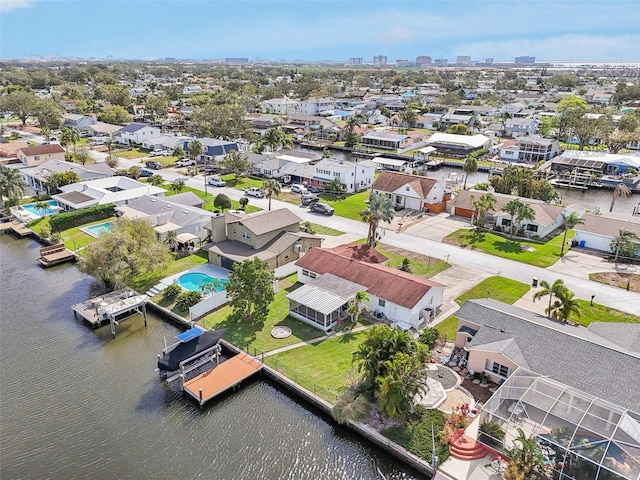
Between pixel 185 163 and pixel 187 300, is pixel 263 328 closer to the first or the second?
pixel 187 300

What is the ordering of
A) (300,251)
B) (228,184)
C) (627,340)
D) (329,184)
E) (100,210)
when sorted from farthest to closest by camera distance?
(228,184)
(329,184)
(100,210)
(300,251)
(627,340)

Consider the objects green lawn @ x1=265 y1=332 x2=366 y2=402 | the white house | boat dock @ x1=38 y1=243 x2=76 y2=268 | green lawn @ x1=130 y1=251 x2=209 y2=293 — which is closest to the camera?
green lawn @ x1=265 y1=332 x2=366 y2=402

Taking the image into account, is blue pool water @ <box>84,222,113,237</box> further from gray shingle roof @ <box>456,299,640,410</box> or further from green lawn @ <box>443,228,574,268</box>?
gray shingle roof @ <box>456,299,640,410</box>

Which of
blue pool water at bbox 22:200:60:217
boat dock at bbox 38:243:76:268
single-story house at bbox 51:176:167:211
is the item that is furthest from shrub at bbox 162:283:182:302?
blue pool water at bbox 22:200:60:217

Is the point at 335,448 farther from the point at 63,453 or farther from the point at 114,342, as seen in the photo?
the point at 114,342

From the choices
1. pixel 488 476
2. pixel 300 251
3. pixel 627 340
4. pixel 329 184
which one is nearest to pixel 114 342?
pixel 300 251

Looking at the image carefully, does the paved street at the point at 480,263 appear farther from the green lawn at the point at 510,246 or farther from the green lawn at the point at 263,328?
the green lawn at the point at 263,328
